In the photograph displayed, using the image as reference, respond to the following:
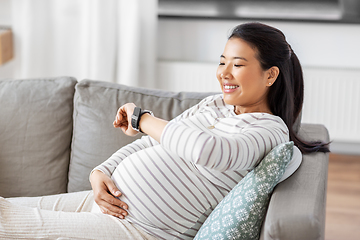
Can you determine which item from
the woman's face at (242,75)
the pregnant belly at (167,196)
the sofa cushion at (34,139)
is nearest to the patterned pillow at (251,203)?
the pregnant belly at (167,196)

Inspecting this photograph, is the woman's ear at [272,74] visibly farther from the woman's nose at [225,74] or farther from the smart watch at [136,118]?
the smart watch at [136,118]

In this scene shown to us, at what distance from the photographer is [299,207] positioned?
101cm

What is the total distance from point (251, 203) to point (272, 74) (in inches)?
16.7

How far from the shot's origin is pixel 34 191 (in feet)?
5.38

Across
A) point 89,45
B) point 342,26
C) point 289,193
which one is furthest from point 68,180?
point 342,26

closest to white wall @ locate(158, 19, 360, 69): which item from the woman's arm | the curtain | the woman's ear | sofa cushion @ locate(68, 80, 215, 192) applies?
the curtain

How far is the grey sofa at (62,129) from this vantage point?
1622mm

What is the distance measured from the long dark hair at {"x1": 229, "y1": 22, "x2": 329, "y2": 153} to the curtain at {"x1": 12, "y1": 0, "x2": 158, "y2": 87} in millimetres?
1692

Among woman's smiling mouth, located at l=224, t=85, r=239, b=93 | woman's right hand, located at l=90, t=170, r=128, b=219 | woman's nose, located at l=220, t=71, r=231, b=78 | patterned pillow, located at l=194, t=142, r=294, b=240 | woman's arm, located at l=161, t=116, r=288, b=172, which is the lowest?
woman's right hand, located at l=90, t=170, r=128, b=219

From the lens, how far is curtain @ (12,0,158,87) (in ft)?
9.62

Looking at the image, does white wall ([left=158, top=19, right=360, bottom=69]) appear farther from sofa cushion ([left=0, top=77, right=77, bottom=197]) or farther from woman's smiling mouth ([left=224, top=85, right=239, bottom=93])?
woman's smiling mouth ([left=224, top=85, right=239, bottom=93])

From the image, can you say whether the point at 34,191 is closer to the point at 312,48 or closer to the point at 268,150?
the point at 268,150

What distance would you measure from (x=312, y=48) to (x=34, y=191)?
212 cm

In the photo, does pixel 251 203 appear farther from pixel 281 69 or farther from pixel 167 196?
pixel 281 69
